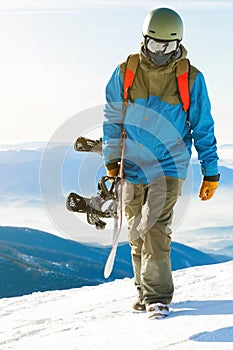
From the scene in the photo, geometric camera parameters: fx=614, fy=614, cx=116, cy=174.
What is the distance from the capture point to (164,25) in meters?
5.08

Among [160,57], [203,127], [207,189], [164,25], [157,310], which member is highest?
[164,25]

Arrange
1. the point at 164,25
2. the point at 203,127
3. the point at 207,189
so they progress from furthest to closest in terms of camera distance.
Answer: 1. the point at 207,189
2. the point at 203,127
3. the point at 164,25

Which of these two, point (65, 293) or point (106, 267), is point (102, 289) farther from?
point (106, 267)

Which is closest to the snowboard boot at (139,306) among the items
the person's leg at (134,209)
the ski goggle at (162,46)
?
the person's leg at (134,209)

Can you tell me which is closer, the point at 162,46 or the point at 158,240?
the point at 162,46

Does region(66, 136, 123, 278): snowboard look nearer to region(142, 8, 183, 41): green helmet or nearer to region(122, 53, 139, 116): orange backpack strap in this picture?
region(122, 53, 139, 116): orange backpack strap

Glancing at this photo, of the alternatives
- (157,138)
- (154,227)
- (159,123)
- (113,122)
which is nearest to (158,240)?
(154,227)

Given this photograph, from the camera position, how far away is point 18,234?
229ft

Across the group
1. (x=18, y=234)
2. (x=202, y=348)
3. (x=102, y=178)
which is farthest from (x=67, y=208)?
(x=18, y=234)

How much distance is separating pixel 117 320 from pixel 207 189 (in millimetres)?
1393

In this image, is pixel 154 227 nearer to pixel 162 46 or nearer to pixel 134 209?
pixel 134 209

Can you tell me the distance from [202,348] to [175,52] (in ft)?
7.93

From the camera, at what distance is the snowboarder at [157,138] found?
202 inches

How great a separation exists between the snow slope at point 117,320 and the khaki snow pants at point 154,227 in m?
0.26
